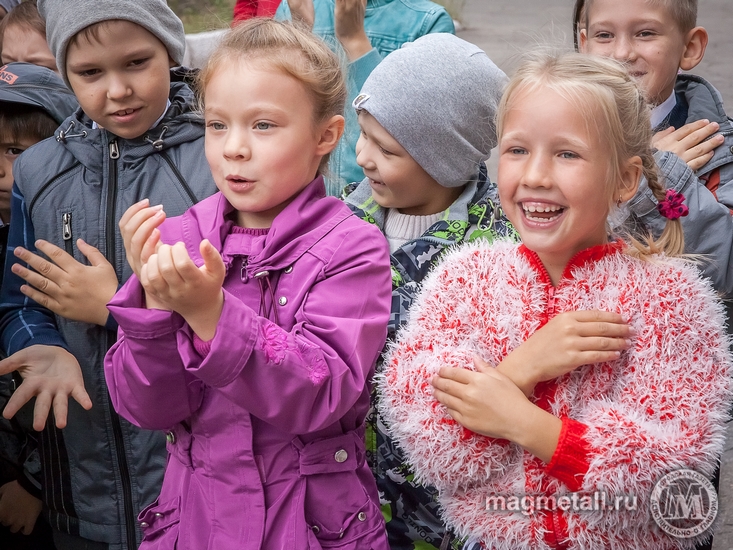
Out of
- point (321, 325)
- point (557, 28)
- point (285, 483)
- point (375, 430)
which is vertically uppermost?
point (557, 28)

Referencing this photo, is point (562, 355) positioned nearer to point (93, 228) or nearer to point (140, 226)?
point (140, 226)

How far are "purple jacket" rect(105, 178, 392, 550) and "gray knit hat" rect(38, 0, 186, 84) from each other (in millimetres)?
786

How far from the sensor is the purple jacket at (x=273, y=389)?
1656 mm

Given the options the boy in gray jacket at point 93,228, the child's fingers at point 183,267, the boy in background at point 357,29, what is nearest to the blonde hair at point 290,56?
the boy in gray jacket at point 93,228

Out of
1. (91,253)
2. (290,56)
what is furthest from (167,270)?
(91,253)

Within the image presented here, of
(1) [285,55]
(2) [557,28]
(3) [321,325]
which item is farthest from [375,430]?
(2) [557,28]

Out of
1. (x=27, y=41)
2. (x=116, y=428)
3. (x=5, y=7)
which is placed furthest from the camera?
(x=5, y=7)

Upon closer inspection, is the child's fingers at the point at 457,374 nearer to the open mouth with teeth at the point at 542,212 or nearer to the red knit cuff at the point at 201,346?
the open mouth with teeth at the point at 542,212

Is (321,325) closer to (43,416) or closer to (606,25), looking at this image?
(43,416)

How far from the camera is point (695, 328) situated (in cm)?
177

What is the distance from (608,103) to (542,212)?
277 millimetres

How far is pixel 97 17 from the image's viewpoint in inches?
93.0

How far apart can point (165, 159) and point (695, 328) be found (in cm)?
158

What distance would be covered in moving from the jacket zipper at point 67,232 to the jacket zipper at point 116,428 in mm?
117
